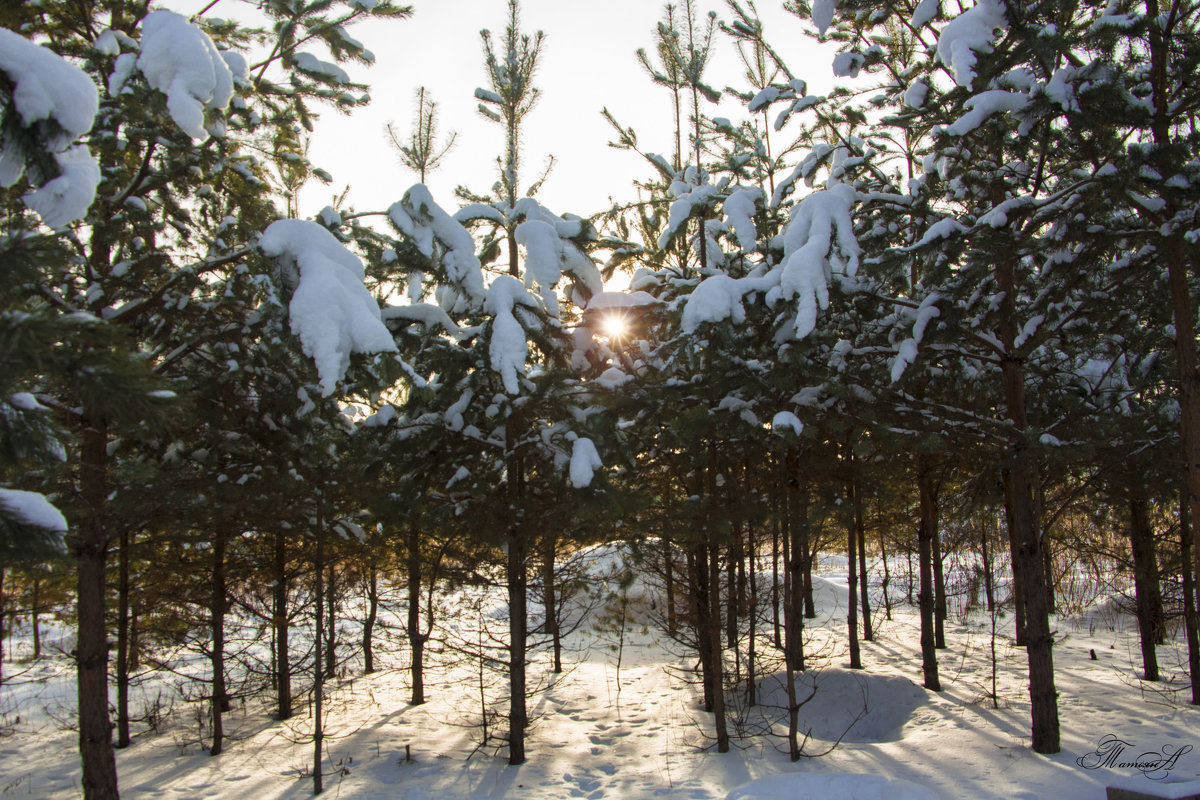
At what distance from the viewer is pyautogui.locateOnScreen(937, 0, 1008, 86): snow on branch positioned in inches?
247

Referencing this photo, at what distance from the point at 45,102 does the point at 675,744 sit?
1009 centimetres

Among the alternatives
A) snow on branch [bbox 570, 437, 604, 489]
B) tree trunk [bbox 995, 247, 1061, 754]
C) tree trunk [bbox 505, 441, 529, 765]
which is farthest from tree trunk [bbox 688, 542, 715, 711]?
tree trunk [bbox 995, 247, 1061, 754]

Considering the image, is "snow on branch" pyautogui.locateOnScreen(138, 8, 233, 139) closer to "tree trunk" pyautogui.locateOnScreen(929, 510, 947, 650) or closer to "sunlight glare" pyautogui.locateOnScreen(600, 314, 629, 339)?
"sunlight glare" pyautogui.locateOnScreen(600, 314, 629, 339)

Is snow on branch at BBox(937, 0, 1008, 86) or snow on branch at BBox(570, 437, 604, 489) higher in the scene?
snow on branch at BBox(937, 0, 1008, 86)

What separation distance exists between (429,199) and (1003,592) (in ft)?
100

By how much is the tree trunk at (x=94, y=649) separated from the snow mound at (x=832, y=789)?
618cm

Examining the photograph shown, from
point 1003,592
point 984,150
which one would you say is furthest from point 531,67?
point 1003,592

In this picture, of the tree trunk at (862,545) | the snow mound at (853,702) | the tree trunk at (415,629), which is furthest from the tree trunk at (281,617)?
the tree trunk at (862,545)

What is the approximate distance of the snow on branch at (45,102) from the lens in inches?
124

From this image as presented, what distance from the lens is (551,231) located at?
296 inches

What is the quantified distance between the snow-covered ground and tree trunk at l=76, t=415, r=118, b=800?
2.36 meters

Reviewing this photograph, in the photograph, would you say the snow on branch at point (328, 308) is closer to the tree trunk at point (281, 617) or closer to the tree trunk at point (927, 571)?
the tree trunk at point (281, 617)

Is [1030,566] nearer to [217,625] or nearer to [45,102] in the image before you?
[45,102]

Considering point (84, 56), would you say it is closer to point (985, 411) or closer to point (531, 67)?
point (531, 67)
